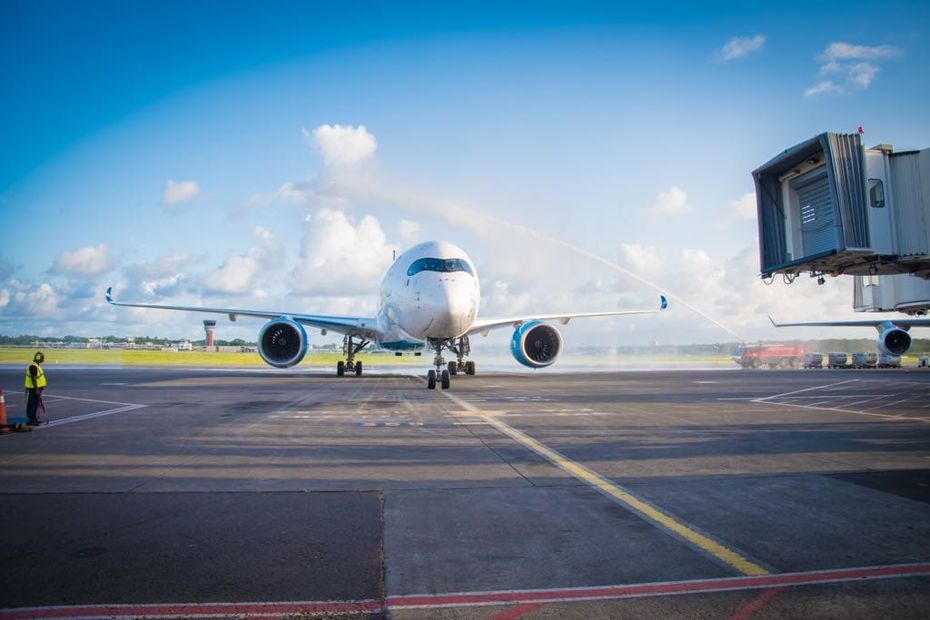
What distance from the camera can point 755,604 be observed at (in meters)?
2.74

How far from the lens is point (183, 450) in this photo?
7.00 metres

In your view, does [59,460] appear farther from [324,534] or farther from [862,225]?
[862,225]

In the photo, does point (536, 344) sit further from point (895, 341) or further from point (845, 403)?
point (895, 341)

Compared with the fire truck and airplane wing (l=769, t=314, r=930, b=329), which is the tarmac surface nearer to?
airplane wing (l=769, t=314, r=930, b=329)

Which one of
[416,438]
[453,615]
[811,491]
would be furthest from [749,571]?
[416,438]

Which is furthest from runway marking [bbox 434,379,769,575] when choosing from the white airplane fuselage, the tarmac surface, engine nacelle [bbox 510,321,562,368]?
engine nacelle [bbox 510,321,562,368]

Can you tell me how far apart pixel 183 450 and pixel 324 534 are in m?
4.18

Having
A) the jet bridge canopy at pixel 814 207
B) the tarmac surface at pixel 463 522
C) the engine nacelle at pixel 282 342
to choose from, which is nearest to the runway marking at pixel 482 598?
the tarmac surface at pixel 463 522

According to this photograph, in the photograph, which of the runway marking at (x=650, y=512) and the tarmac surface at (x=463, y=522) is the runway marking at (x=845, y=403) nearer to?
the tarmac surface at (x=463, y=522)

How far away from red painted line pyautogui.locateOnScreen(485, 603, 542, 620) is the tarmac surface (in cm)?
1

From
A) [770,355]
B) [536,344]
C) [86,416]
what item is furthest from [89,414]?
[770,355]

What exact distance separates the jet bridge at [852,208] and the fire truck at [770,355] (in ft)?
164

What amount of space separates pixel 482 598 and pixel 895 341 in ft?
118

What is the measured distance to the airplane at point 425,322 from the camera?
57.9 ft
